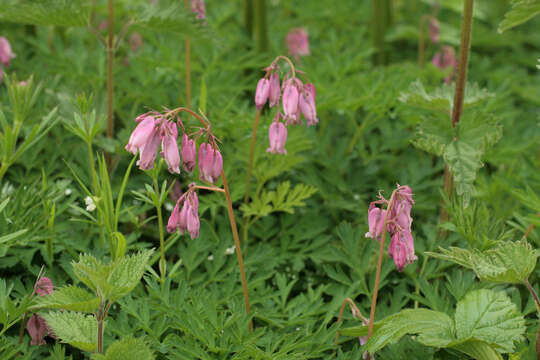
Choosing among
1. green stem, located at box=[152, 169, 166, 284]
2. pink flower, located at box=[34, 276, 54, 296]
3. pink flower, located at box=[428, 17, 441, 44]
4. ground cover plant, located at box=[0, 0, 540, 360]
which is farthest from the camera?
pink flower, located at box=[428, 17, 441, 44]

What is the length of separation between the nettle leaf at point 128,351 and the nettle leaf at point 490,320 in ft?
3.07

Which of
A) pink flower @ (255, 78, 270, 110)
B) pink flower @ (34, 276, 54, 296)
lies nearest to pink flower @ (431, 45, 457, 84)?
pink flower @ (255, 78, 270, 110)

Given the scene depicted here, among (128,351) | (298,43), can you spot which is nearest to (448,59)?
(298,43)

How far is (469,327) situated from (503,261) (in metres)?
0.23

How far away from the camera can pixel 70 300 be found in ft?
5.45

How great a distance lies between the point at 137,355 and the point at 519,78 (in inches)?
133

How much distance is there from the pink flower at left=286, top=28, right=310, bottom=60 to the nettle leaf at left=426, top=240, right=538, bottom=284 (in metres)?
2.33

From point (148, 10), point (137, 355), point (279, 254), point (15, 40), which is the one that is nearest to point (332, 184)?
point (279, 254)

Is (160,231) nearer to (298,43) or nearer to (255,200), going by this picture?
(255,200)

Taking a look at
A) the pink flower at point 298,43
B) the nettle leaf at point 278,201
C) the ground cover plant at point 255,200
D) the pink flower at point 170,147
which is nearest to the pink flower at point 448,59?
the ground cover plant at point 255,200

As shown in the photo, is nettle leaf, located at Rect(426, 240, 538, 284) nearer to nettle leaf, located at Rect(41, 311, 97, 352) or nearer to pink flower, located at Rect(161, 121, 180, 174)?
pink flower, located at Rect(161, 121, 180, 174)

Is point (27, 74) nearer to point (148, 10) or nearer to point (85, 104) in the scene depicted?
point (148, 10)

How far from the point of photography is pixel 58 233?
244 cm

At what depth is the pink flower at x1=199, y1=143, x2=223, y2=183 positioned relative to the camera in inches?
74.7
